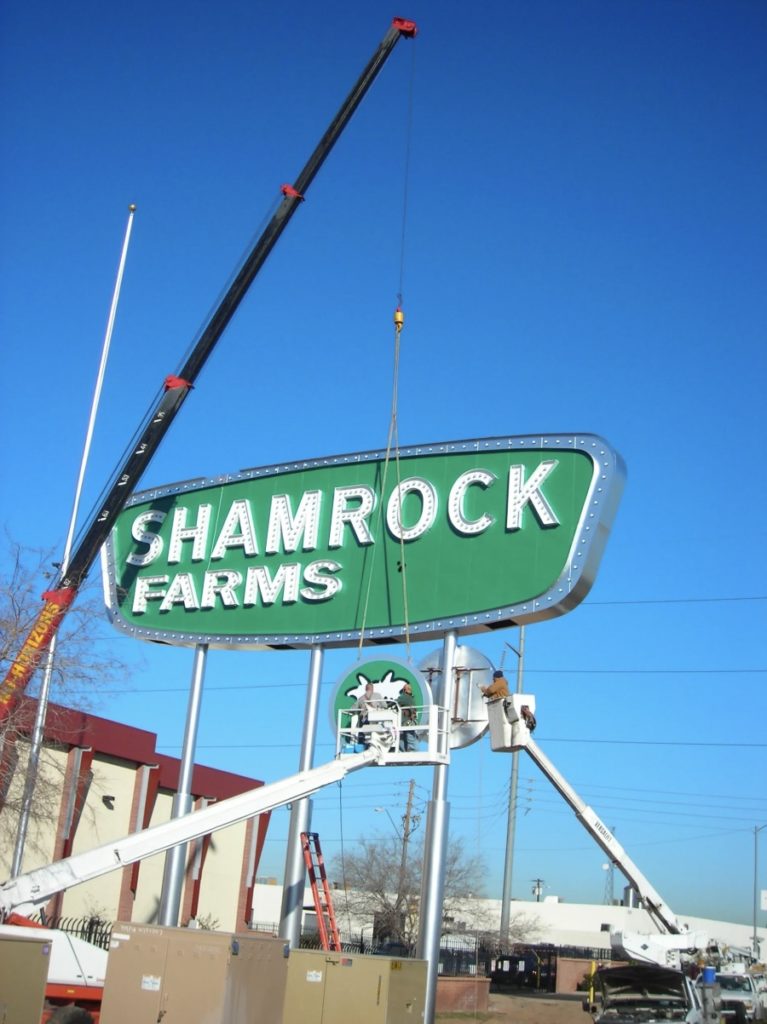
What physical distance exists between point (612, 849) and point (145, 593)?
37.8 feet

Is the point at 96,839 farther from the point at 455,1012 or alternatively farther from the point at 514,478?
the point at 514,478

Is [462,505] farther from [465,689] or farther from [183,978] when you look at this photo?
[183,978]

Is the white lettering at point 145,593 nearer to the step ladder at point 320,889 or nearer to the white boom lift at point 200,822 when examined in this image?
the step ladder at point 320,889

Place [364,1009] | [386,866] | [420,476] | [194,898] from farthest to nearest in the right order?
[386,866] < [194,898] < [420,476] < [364,1009]

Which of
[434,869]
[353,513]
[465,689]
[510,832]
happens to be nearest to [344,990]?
[434,869]

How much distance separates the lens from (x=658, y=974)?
20641 millimetres

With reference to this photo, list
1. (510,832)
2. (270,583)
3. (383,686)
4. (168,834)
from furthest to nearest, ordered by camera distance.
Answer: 1. (510,832)
2. (270,583)
3. (383,686)
4. (168,834)

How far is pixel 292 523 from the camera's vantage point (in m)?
24.5

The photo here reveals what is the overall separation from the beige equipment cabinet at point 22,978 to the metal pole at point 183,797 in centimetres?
821

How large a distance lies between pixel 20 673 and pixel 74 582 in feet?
7.28

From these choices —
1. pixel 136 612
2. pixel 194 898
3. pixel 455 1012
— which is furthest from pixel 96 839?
pixel 455 1012

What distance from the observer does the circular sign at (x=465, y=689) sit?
833 inches

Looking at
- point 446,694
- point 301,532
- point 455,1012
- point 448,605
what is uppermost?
point 301,532

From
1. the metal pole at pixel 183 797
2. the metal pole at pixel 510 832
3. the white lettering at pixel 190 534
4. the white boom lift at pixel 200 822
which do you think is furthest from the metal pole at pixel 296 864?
the metal pole at pixel 510 832
